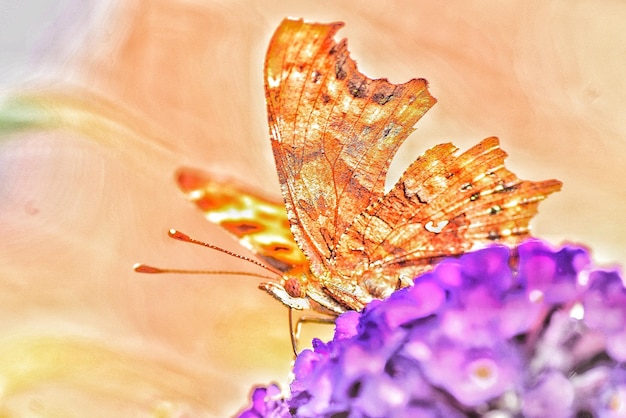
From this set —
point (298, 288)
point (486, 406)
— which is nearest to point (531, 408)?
point (486, 406)

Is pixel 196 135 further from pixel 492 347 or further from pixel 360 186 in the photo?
pixel 492 347

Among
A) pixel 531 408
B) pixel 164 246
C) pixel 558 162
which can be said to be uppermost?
pixel 164 246

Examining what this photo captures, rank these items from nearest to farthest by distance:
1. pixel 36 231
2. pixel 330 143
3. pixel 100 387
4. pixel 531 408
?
pixel 531 408 < pixel 330 143 < pixel 100 387 < pixel 36 231

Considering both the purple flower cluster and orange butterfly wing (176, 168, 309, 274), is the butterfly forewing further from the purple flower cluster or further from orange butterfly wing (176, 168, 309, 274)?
the purple flower cluster

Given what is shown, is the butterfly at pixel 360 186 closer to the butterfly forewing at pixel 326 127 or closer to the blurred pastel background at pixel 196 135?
the butterfly forewing at pixel 326 127

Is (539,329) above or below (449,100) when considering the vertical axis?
below

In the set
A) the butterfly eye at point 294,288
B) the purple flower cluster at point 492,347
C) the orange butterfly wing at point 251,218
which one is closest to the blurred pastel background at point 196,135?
the orange butterfly wing at point 251,218

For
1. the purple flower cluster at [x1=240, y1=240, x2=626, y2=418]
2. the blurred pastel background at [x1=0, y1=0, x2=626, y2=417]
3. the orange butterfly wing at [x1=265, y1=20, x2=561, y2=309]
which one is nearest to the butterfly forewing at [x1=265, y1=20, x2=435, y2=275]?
the orange butterfly wing at [x1=265, y1=20, x2=561, y2=309]

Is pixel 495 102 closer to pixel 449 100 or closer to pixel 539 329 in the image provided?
pixel 449 100
